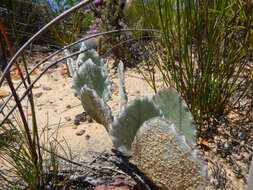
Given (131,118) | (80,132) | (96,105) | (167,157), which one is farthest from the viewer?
(80,132)

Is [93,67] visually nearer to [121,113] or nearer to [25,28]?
[121,113]

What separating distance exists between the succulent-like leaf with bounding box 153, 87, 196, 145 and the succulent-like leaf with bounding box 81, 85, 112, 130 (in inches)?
6.4

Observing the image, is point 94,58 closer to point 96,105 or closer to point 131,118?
point 96,105

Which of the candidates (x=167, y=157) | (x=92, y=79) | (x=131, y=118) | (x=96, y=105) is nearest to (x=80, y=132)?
(x=92, y=79)

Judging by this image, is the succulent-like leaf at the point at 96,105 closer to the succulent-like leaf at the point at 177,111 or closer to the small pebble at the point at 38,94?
the succulent-like leaf at the point at 177,111

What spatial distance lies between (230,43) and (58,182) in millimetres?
817

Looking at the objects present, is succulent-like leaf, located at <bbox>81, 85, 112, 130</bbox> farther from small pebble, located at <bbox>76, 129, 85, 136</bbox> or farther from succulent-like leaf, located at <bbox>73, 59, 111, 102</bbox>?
small pebble, located at <bbox>76, 129, 85, 136</bbox>

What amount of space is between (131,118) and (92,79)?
394mm

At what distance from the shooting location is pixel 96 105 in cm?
103

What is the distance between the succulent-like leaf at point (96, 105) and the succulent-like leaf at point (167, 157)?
193mm

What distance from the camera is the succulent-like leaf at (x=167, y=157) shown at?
74 centimetres

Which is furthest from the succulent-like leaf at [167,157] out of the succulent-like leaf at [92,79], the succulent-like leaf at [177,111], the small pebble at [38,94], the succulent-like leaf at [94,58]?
the small pebble at [38,94]

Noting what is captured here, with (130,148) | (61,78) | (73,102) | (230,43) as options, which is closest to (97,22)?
(61,78)

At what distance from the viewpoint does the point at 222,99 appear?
1.25 metres
